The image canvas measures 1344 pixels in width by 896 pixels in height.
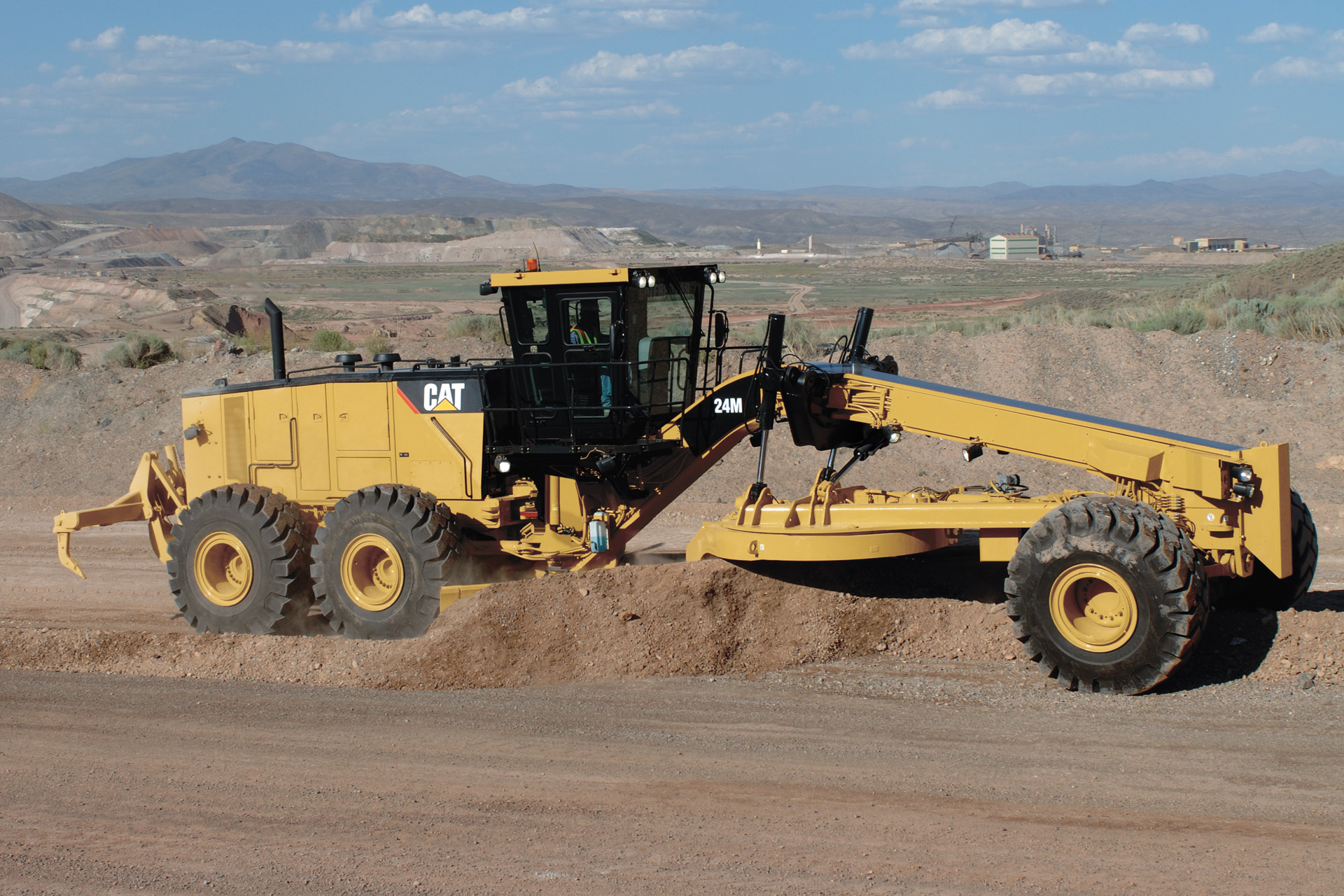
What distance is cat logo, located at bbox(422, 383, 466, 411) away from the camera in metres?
9.99

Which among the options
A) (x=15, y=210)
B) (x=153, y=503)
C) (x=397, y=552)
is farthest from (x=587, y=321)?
(x=15, y=210)

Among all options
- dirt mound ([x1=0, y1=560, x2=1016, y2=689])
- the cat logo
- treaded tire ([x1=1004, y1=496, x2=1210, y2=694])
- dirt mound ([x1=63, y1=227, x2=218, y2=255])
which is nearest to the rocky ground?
dirt mound ([x1=0, y1=560, x2=1016, y2=689])

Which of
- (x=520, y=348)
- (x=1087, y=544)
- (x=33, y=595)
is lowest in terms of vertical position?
(x=33, y=595)

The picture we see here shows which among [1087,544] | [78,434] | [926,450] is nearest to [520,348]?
[1087,544]

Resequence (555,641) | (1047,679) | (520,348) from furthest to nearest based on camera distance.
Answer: (520,348)
(555,641)
(1047,679)

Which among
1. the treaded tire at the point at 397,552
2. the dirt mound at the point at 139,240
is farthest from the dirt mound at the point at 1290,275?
the dirt mound at the point at 139,240

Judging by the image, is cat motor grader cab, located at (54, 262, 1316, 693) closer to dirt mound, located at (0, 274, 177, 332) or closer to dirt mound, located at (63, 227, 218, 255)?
dirt mound, located at (0, 274, 177, 332)

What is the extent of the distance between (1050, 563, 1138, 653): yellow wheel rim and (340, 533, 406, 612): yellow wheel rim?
5.04 metres

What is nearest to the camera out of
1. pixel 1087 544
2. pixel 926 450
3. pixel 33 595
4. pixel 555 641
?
pixel 1087 544

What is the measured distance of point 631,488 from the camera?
10148 mm

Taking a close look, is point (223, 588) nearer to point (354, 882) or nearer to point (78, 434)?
point (354, 882)

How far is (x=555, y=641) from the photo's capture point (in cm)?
876

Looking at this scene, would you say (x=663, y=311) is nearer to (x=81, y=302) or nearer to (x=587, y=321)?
(x=587, y=321)

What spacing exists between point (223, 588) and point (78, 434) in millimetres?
14016
